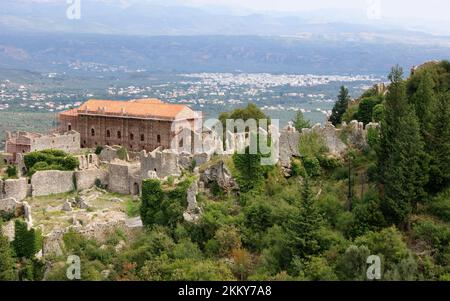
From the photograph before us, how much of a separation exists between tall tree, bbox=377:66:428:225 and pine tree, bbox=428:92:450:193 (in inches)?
26.8

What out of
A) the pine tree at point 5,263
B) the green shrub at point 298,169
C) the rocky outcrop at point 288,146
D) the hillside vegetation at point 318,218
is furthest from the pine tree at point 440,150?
the pine tree at point 5,263

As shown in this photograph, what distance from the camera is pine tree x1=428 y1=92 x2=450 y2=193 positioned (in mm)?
33219

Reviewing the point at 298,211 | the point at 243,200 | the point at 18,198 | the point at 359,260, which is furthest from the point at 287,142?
the point at 18,198

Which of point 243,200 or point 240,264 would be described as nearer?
point 240,264

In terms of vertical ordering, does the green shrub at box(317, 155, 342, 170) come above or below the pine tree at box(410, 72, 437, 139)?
below

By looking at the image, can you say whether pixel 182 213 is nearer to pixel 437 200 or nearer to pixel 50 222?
pixel 50 222

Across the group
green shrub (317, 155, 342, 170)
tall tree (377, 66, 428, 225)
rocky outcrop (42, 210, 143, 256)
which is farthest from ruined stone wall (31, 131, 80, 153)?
tall tree (377, 66, 428, 225)

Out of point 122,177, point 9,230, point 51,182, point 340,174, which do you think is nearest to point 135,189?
point 122,177

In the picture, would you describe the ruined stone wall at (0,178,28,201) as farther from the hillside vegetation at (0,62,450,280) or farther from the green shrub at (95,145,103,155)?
the green shrub at (95,145,103,155)

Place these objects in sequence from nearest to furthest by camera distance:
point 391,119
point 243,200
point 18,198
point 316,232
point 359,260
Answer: point 359,260, point 316,232, point 391,119, point 243,200, point 18,198

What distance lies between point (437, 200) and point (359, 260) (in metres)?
5.61

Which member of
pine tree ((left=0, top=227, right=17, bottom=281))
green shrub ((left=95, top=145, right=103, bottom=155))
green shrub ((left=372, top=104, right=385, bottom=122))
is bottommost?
pine tree ((left=0, top=227, right=17, bottom=281))

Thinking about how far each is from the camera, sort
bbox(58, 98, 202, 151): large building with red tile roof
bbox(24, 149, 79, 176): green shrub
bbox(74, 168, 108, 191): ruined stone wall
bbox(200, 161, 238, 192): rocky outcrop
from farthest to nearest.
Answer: bbox(58, 98, 202, 151): large building with red tile roof < bbox(24, 149, 79, 176): green shrub < bbox(74, 168, 108, 191): ruined stone wall < bbox(200, 161, 238, 192): rocky outcrop

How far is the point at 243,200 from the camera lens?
36.3 metres
